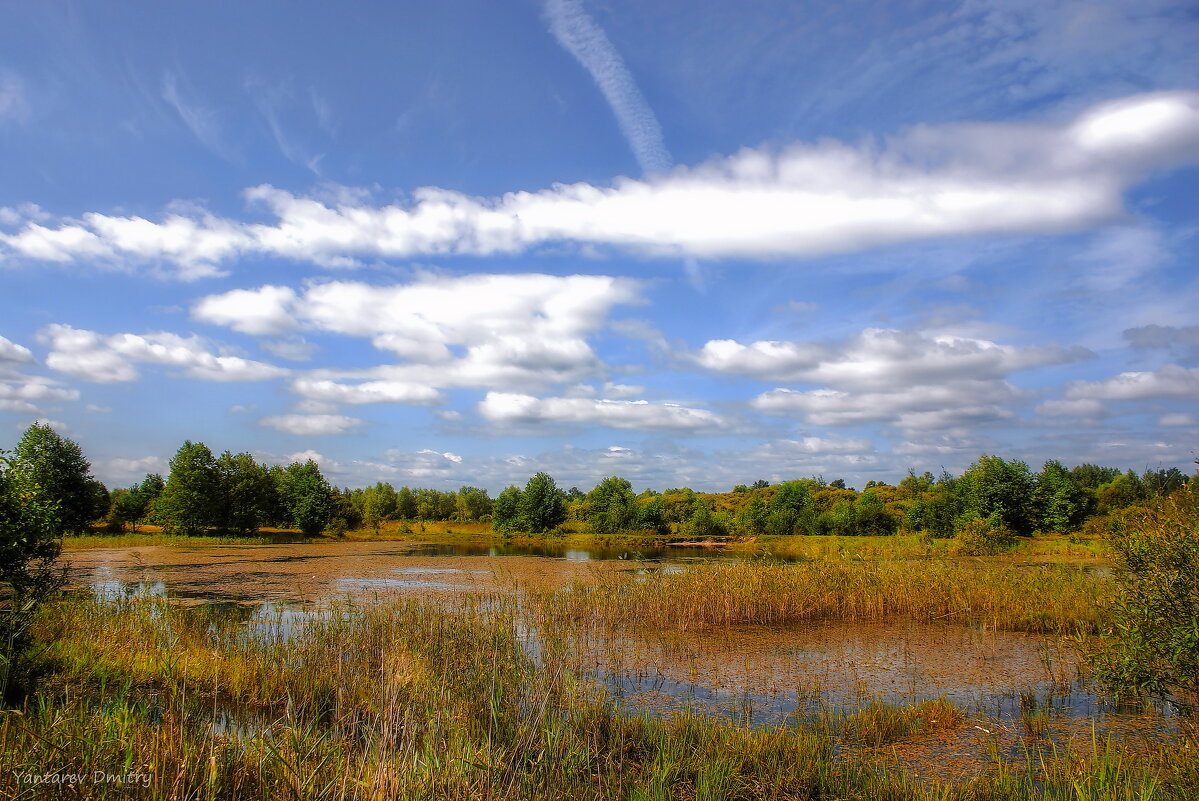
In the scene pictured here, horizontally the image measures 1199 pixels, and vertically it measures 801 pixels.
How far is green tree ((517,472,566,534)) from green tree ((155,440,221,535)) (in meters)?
26.3

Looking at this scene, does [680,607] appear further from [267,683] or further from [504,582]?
[267,683]

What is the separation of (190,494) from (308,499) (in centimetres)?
1160

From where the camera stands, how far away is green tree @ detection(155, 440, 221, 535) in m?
48.0

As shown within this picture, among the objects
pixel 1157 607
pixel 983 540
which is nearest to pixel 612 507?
pixel 983 540

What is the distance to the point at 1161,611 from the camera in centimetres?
679

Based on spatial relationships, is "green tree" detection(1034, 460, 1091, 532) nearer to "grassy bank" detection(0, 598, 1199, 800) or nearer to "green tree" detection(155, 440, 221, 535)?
"grassy bank" detection(0, 598, 1199, 800)

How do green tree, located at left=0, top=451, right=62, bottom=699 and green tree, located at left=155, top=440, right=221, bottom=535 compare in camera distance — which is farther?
green tree, located at left=155, top=440, right=221, bottom=535

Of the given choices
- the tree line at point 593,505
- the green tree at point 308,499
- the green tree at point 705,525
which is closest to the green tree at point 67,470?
the tree line at point 593,505

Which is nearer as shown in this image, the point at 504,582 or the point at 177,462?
the point at 504,582

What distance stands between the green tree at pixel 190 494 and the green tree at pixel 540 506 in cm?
2627

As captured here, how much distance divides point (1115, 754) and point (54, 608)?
50.0 ft

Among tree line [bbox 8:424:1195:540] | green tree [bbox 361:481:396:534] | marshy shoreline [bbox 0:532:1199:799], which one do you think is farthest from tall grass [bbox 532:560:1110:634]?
green tree [bbox 361:481:396:534]

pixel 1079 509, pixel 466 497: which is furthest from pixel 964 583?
pixel 466 497

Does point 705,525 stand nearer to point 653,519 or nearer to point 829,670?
point 653,519
